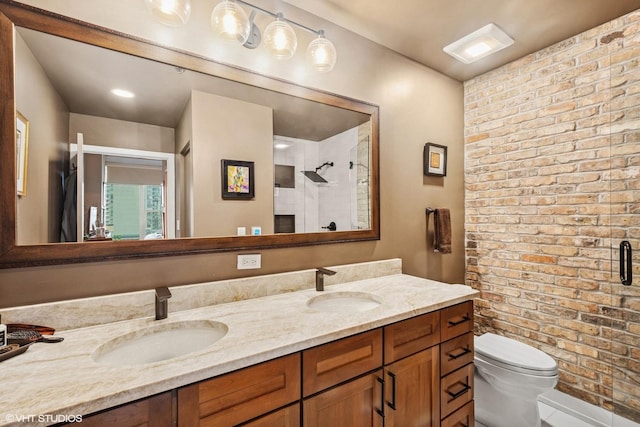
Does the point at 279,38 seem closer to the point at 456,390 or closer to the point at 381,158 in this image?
the point at 381,158

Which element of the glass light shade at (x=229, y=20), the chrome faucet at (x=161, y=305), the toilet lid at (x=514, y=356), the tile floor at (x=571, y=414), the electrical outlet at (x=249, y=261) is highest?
the glass light shade at (x=229, y=20)

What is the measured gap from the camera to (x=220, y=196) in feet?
4.58

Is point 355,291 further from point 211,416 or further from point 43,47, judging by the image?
point 43,47

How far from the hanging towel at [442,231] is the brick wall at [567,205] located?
1.50 ft

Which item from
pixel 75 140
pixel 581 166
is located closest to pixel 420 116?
pixel 581 166

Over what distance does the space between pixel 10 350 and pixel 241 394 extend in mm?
714

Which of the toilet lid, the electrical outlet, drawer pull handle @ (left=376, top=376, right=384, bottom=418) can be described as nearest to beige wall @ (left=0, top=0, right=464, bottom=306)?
the electrical outlet

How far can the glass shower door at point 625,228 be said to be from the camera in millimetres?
1622

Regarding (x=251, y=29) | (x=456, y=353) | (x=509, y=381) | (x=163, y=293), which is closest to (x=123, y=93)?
(x=251, y=29)

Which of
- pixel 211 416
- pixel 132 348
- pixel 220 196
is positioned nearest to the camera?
pixel 211 416

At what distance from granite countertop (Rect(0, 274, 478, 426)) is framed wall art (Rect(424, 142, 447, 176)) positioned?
1143 millimetres

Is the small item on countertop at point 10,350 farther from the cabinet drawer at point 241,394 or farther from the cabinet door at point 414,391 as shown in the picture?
the cabinet door at point 414,391

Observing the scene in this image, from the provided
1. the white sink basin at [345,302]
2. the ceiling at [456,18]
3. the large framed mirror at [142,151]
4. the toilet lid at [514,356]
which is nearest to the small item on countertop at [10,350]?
the large framed mirror at [142,151]

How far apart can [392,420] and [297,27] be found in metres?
2.05
